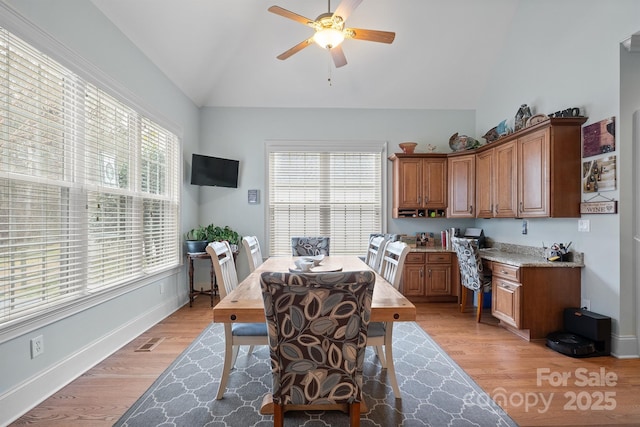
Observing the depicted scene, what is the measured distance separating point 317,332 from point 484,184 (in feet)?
12.4

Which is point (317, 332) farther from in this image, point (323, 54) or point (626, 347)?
point (323, 54)

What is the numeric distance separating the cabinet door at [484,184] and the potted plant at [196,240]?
383cm

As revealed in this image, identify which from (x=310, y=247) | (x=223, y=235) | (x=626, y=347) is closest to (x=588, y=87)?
(x=626, y=347)

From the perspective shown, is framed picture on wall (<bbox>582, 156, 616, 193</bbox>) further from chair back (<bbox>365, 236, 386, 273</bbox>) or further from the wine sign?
chair back (<bbox>365, 236, 386, 273</bbox>)

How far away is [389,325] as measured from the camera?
2045 millimetres

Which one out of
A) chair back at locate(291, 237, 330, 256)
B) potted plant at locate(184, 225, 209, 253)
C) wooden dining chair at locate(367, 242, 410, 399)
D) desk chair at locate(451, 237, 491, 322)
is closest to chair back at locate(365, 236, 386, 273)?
wooden dining chair at locate(367, 242, 410, 399)

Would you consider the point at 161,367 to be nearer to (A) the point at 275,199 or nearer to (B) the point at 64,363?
(B) the point at 64,363

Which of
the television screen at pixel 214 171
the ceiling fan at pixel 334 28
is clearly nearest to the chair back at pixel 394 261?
the ceiling fan at pixel 334 28

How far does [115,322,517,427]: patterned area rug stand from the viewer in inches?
73.2

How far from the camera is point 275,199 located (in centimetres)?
497

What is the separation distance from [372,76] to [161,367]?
4.44m

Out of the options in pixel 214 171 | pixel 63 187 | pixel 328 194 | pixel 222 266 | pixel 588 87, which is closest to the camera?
pixel 222 266

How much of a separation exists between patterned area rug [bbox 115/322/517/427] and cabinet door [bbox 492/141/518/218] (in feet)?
6.70

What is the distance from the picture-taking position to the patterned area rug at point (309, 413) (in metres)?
1.86
